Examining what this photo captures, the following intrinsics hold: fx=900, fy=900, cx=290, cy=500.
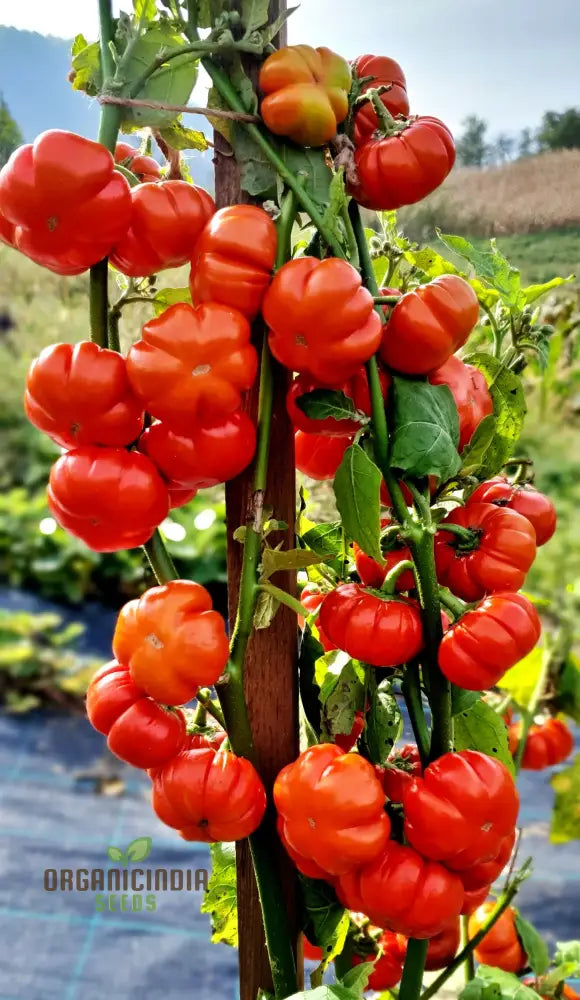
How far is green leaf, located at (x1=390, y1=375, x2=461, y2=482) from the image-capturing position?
1.80ft

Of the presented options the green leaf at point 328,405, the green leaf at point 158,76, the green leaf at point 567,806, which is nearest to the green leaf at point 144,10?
the green leaf at point 158,76

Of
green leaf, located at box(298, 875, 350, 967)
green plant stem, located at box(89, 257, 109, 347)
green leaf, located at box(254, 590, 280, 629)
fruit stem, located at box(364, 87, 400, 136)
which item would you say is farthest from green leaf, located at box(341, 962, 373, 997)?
fruit stem, located at box(364, 87, 400, 136)

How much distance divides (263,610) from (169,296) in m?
0.23

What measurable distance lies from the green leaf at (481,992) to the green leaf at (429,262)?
62 centimetres

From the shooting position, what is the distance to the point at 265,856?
0.62 metres

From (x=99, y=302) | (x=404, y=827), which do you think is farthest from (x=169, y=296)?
(x=404, y=827)

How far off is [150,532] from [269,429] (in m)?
0.10

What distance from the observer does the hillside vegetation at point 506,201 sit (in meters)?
1.15

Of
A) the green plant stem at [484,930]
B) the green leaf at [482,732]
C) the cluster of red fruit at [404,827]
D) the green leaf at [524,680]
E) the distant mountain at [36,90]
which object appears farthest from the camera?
the distant mountain at [36,90]

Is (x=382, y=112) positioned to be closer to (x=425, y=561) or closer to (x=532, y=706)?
(x=425, y=561)

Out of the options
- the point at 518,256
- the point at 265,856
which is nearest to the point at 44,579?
the point at 518,256

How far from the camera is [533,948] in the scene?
3.04ft

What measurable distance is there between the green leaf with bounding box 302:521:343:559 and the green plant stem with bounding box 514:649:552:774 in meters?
0.43

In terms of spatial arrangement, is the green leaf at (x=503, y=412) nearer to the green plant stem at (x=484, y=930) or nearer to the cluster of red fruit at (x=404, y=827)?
the cluster of red fruit at (x=404, y=827)
